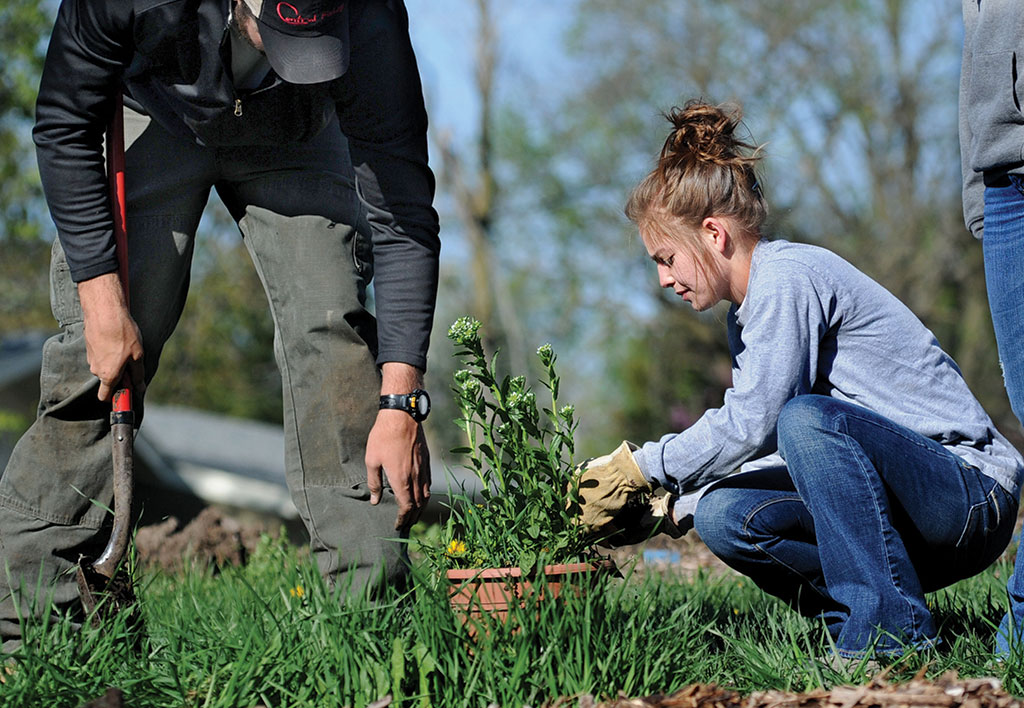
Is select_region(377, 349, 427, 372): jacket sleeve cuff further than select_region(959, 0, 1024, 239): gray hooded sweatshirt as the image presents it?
Yes

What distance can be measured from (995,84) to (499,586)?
166 centimetres

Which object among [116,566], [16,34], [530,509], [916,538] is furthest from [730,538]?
[16,34]

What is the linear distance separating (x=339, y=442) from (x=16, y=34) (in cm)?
1251

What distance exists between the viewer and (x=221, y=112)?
274 centimetres

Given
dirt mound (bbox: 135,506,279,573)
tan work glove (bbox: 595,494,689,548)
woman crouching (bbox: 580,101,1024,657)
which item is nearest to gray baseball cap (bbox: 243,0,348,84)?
woman crouching (bbox: 580,101,1024,657)

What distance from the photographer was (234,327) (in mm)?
23391

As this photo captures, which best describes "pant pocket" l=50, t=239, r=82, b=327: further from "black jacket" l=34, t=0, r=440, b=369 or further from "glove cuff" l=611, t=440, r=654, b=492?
"glove cuff" l=611, t=440, r=654, b=492

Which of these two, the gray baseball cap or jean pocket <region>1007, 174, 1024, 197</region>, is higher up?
the gray baseball cap

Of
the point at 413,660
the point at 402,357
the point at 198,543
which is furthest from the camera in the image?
the point at 198,543

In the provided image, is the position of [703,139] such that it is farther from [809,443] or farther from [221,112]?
[221,112]

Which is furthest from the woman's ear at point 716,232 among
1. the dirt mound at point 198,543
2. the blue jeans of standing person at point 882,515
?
the dirt mound at point 198,543

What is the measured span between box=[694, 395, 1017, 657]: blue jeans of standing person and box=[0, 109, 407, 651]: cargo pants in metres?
1.07

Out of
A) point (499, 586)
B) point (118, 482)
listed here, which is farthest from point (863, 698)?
point (118, 482)

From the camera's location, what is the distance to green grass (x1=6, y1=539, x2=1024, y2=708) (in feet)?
6.69
